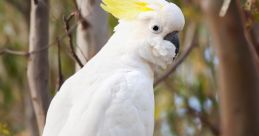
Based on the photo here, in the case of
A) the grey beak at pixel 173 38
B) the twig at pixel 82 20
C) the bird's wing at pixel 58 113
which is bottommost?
the bird's wing at pixel 58 113

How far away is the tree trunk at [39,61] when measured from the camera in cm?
209

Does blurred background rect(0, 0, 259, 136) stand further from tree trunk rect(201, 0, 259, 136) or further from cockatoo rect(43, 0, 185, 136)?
cockatoo rect(43, 0, 185, 136)

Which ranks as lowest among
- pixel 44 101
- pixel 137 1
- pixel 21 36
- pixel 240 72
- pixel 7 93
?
pixel 7 93

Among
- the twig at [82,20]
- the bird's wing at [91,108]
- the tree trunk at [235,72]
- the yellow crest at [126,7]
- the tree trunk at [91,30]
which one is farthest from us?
the tree trunk at [235,72]

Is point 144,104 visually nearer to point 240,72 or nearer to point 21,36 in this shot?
point 240,72

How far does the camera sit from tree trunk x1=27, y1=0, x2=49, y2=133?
2.09 meters

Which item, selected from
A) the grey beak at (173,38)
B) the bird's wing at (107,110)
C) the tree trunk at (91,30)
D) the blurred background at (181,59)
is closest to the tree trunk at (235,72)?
the blurred background at (181,59)

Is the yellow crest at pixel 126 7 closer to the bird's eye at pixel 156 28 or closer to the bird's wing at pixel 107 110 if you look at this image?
the bird's eye at pixel 156 28

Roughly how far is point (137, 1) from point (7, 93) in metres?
3.47

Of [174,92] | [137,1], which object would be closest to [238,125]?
[137,1]

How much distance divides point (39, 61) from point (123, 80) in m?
0.38

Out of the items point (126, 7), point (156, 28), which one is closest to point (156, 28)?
point (156, 28)

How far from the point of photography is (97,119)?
70.8 inches

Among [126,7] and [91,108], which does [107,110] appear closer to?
[91,108]
